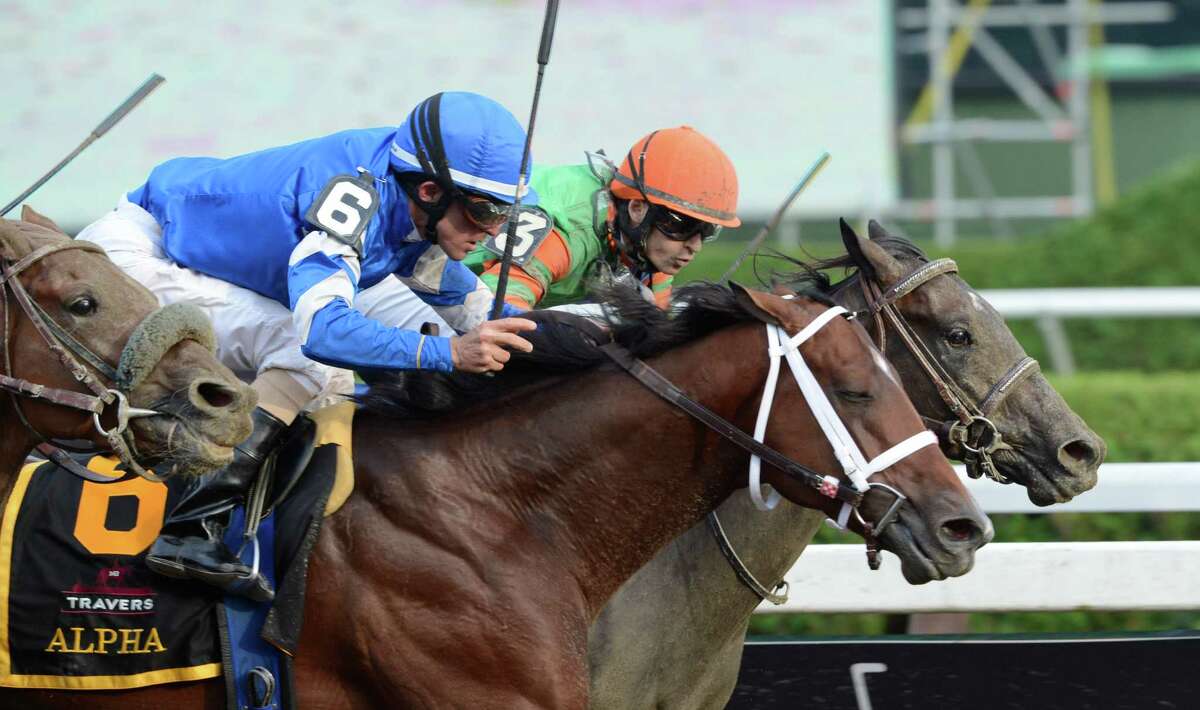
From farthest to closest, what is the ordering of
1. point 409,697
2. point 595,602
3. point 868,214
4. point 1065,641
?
point 868,214 → point 1065,641 → point 595,602 → point 409,697

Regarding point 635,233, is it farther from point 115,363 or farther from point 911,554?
point 115,363

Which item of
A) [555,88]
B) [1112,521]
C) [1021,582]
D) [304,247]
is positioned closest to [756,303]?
[304,247]

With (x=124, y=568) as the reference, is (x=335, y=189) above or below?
above

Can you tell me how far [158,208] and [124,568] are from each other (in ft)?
2.88

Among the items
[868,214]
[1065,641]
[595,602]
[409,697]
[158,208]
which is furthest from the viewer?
[868,214]

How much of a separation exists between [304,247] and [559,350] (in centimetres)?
56

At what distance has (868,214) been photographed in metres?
11.2

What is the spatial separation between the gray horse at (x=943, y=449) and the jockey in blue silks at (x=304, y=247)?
78 centimetres

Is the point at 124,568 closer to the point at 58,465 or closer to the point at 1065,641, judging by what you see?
the point at 58,465

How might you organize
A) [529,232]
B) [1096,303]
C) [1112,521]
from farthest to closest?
[1096,303], [1112,521], [529,232]

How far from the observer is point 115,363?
269 cm

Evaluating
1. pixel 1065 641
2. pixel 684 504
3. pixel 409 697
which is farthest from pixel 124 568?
pixel 1065 641

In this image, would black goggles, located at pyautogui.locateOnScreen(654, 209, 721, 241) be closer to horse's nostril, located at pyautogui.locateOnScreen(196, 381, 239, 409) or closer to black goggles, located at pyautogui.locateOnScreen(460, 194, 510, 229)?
black goggles, located at pyautogui.locateOnScreen(460, 194, 510, 229)

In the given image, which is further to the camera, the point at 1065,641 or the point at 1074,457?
the point at 1065,641
